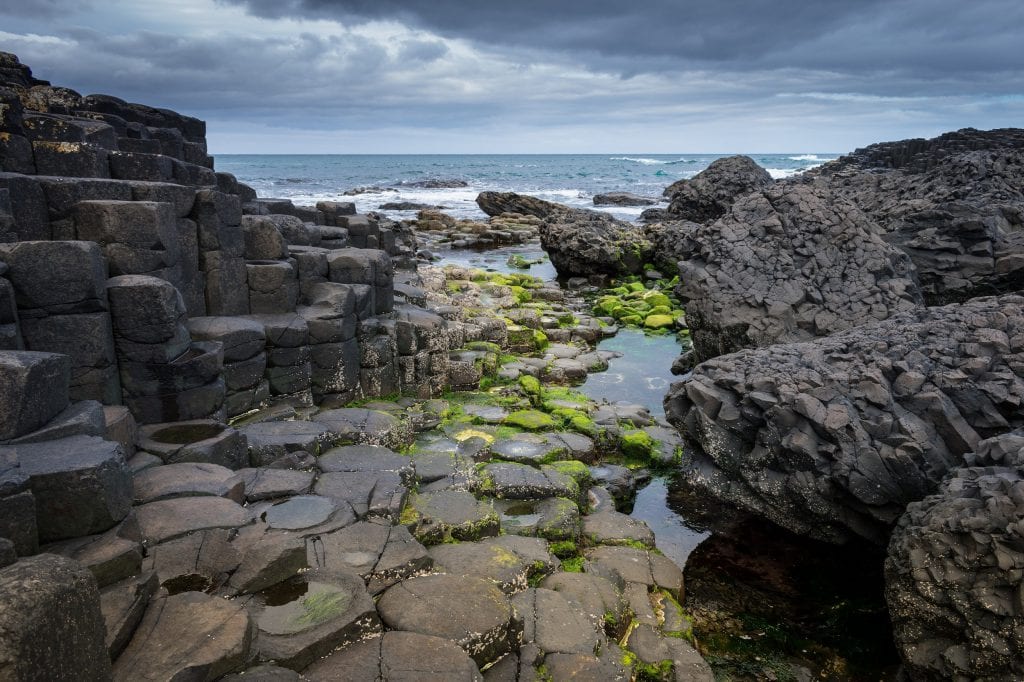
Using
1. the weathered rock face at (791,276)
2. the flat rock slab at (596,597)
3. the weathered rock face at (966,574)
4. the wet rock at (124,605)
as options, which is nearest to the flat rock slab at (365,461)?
the flat rock slab at (596,597)

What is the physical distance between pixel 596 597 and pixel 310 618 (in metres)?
2.77

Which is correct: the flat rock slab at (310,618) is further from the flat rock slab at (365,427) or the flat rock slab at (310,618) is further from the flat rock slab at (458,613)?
the flat rock slab at (365,427)

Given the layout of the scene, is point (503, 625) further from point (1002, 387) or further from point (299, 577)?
point (1002, 387)

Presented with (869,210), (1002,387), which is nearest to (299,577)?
(1002,387)

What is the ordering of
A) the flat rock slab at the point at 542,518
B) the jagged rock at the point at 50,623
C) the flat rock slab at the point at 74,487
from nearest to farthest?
1. the jagged rock at the point at 50,623
2. the flat rock slab at the point at 74,487
3. the flat rock slab at the point at 542,518

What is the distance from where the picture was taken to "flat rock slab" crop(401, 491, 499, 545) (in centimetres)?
678

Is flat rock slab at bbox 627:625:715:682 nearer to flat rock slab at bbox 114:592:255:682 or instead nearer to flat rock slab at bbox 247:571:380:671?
flat rock slab at bbox 247:571:380:671

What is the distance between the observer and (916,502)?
6.27 metres

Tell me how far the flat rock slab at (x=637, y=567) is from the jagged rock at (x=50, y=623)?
4654mm

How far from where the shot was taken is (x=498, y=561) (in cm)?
630

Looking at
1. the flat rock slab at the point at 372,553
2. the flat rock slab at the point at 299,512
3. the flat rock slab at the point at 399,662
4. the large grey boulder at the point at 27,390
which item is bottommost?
the flat rock slab at the point at 399,662

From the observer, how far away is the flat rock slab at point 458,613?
4.86 metres

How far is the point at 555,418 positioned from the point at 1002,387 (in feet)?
19.3

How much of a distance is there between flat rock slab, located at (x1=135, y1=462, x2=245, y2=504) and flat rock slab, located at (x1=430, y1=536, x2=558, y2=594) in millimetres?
1916
